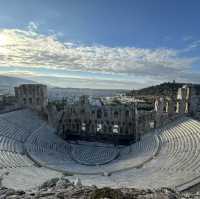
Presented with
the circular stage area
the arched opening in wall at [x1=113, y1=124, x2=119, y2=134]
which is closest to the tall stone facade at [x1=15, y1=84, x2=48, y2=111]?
the circular stage area

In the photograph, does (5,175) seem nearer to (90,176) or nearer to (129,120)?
(90,176)

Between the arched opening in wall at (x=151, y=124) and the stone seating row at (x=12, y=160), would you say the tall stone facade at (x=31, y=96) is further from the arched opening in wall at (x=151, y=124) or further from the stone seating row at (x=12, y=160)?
the arched opening in wall at (x=151, y=124)

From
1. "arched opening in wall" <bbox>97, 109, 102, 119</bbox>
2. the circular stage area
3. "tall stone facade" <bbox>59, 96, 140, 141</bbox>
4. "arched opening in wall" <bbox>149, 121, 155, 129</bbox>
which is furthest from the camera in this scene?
"arched opening in wall" <bbox>97, 109, 102, 119</bbox>

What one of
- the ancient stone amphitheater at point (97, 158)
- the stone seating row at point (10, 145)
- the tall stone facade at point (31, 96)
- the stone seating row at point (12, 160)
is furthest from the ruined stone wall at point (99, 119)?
the stone seating row at point (12, 160)

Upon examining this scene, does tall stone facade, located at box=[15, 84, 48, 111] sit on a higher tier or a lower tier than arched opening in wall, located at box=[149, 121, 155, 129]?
higher

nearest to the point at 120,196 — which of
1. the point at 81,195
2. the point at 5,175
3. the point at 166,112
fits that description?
→ the point at 81,195

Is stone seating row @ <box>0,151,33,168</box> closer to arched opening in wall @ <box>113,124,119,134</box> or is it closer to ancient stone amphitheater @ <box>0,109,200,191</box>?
ancient stone amphitheater @ <box>0,109,200,191</box>

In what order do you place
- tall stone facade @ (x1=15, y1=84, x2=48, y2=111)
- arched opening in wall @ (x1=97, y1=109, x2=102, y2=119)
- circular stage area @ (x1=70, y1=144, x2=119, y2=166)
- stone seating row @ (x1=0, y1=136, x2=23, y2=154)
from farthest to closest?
arched opening in wall @ (x1=97, y1=109, x2=102, y2=119), tall stone facade @ (x1=15, y1=84, x2=48, y2=111), circular stage area @ (x1=70, y1=144, x2=119, y2=166), stone seating row @ (x1=0, y1=136, x2=23, y2=154)
